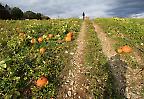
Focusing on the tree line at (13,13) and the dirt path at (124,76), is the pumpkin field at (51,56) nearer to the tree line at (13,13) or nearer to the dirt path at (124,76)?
the dirt path at (124,76)

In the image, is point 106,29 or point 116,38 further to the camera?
point 106,29

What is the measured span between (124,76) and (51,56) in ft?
22.3

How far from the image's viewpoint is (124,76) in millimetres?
25484

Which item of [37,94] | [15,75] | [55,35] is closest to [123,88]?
[37,94]

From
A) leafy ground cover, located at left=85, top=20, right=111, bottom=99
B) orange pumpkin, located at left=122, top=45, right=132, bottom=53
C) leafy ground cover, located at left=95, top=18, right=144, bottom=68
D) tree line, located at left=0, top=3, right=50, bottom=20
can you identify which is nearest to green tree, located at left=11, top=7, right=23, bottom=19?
tree line, located at left=0, top=3, right=50, bottom=20

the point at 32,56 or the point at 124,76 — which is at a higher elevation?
the point at 32,56

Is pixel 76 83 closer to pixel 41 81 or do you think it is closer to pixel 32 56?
pixel 41 81

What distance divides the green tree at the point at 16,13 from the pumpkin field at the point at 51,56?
1017 inches

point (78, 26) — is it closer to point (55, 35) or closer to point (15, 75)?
point (55, 35)

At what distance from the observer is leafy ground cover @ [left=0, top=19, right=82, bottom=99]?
2178 centimetres

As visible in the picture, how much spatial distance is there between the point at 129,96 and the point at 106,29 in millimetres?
19182

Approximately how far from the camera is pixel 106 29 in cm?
4106

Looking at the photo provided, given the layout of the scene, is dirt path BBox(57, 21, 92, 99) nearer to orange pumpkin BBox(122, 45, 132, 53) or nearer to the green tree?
orange pumpkin BBox(122, 45, 132, 53)

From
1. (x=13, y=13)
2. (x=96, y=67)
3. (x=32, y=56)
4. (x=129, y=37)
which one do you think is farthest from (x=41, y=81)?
(x=13, y=13)
